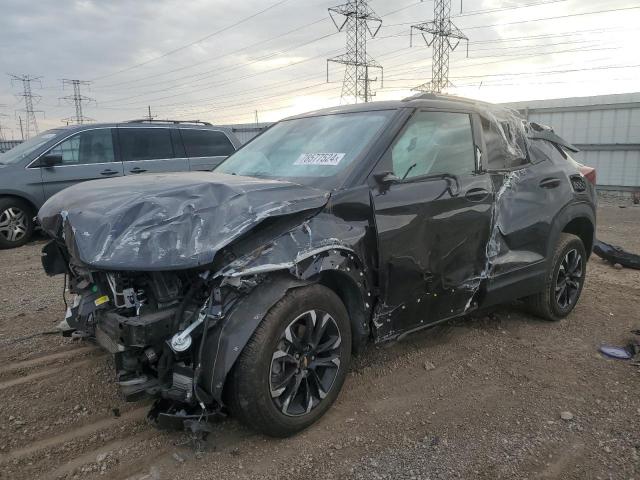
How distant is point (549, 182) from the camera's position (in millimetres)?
4367

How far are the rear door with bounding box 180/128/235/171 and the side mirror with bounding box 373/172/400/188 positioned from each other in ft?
21.9

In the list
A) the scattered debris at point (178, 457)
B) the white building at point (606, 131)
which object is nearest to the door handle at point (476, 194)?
the scattered debris at point (178, 457)

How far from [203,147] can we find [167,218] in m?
7.31

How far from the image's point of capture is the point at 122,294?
8.45 ft

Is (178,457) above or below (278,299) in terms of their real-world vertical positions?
below

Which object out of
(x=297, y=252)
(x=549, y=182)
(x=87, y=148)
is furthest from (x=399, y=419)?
(x=87, y=148)

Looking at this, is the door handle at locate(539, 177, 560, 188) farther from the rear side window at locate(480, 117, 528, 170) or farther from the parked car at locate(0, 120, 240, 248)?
the parked car at locate(0, 120, 240, 248)

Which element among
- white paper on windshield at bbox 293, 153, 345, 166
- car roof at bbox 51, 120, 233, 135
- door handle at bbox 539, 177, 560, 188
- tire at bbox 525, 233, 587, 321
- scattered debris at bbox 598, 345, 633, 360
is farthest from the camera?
car roof at bbox 51, 120, 233, 135

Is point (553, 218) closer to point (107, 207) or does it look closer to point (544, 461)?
point (544, 461)

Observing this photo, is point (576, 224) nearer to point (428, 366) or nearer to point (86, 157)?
point (428, 366)

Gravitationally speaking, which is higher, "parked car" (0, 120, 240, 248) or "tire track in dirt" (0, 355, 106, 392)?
"parked car" (0, 120, 240, 248)

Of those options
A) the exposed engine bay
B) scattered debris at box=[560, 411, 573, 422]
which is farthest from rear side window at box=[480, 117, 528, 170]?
the exposed engine bay

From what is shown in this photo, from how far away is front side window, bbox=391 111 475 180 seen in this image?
338 cm

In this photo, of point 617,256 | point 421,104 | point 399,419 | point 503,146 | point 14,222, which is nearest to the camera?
point 399,419
